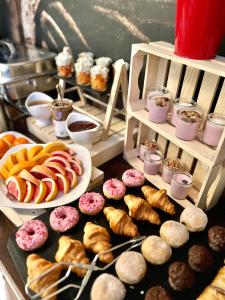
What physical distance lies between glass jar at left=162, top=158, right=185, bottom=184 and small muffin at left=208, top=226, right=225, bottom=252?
10.0 inches

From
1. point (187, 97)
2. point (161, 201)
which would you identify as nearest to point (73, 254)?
point (161, 201)

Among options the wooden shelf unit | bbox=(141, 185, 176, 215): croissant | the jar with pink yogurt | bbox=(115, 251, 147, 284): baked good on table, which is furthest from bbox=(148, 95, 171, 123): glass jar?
bbox=(115, 251, 147, 284): baked good on table

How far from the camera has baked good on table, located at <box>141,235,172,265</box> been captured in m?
0.64

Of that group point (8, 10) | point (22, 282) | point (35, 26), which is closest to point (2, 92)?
point (35, 26)

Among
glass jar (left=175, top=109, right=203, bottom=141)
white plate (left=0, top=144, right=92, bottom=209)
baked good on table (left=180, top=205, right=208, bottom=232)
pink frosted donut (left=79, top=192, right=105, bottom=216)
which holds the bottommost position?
white plate (left=0, top=144, right=92, bottom=209)

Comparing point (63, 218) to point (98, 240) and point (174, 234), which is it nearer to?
point (98, 240)

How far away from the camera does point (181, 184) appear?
84cm

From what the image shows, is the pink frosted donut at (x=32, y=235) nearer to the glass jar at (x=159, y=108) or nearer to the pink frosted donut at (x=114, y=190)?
the pink frosted donut at (x=114, y=190)

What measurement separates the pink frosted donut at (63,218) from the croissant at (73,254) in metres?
0.07

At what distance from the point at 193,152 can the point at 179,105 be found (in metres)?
0.18

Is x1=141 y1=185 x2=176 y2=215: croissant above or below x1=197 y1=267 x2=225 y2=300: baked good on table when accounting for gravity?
above

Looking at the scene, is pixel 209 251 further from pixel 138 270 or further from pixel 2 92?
pixel 2 92

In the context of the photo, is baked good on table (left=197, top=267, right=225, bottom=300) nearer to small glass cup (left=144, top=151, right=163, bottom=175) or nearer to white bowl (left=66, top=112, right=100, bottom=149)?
small glass cup (left=144, top=151, right=163, bottom=175)

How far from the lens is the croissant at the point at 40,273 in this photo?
571mm
